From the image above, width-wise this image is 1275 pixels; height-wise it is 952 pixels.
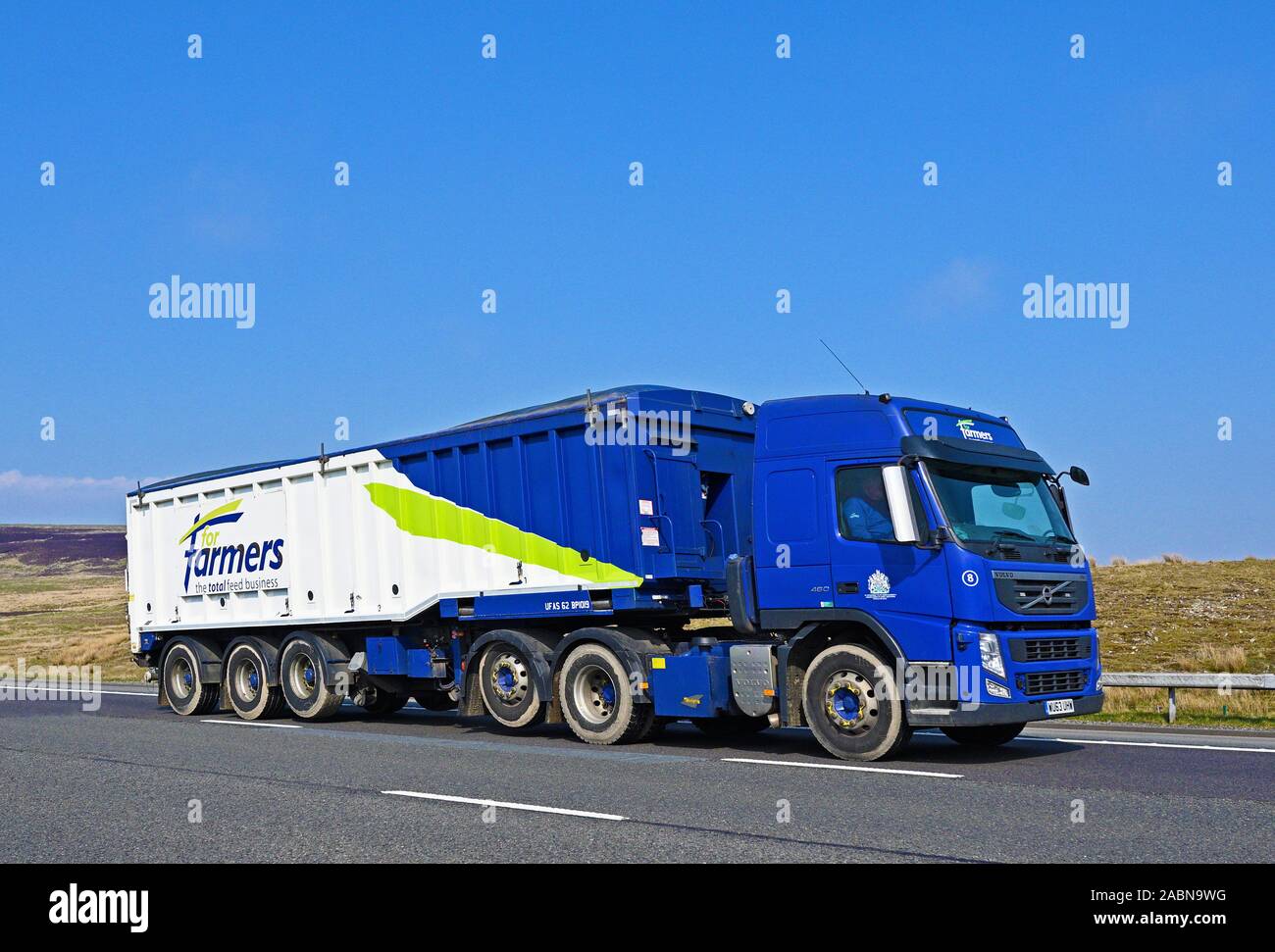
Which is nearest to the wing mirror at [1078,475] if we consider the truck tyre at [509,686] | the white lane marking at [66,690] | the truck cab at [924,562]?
the truck cab at [924,562]

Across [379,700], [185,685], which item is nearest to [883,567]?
[379,700]

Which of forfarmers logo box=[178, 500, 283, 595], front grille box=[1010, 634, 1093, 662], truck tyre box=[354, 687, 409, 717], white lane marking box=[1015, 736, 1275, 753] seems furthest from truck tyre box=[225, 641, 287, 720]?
front grille box=[1010, 634, 1093, 662]

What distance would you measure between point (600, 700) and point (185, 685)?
854cm

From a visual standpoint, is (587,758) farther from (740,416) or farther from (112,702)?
(112,702)

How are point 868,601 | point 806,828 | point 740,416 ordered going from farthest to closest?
point 740,416 → point 868,601 → point 806,828

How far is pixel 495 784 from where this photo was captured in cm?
999

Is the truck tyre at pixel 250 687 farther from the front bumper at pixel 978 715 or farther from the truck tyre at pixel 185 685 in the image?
the front bumper at pixel 978 715

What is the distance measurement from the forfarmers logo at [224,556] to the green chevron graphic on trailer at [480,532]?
8.07ft

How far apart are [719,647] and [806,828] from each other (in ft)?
16.2

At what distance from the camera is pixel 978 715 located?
1048 cm

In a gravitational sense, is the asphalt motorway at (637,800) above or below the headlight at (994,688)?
below

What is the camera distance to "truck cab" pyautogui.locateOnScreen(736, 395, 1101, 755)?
10.6m

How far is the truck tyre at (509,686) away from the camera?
13.8 meters
